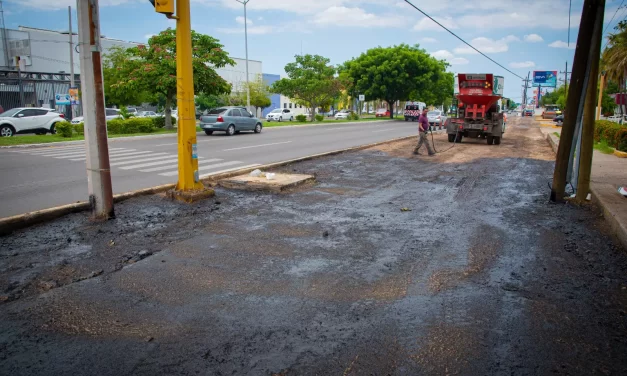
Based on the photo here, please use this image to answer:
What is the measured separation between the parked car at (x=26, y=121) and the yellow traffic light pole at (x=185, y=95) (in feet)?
69.0

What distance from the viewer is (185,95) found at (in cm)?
816

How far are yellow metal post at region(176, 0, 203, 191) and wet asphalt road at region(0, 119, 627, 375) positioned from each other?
614 millimetres

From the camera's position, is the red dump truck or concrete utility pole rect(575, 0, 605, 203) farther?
the red dump truck

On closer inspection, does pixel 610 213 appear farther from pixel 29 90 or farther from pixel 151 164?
pixel 29 90

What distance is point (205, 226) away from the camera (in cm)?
698

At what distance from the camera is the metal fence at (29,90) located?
41.7 metres

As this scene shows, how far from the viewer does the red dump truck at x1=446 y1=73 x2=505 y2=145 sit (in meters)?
22.2

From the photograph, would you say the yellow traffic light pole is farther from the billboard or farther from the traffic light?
the billboard

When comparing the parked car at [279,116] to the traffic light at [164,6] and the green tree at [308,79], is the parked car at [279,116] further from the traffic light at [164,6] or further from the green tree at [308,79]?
the traffic light at [164,6]

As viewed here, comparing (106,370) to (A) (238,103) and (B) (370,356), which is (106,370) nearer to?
(B) (370,356)

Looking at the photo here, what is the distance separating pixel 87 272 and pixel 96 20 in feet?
12.5

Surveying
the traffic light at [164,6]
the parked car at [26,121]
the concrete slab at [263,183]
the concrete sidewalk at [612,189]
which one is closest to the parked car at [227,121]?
the parked car at [26,121]

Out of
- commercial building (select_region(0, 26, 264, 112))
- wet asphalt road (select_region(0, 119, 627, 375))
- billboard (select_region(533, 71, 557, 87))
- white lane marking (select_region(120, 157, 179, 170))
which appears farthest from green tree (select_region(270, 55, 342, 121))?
billboard (select_region(533, 71, 557, 87))

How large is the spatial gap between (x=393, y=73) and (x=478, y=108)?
30843mm
